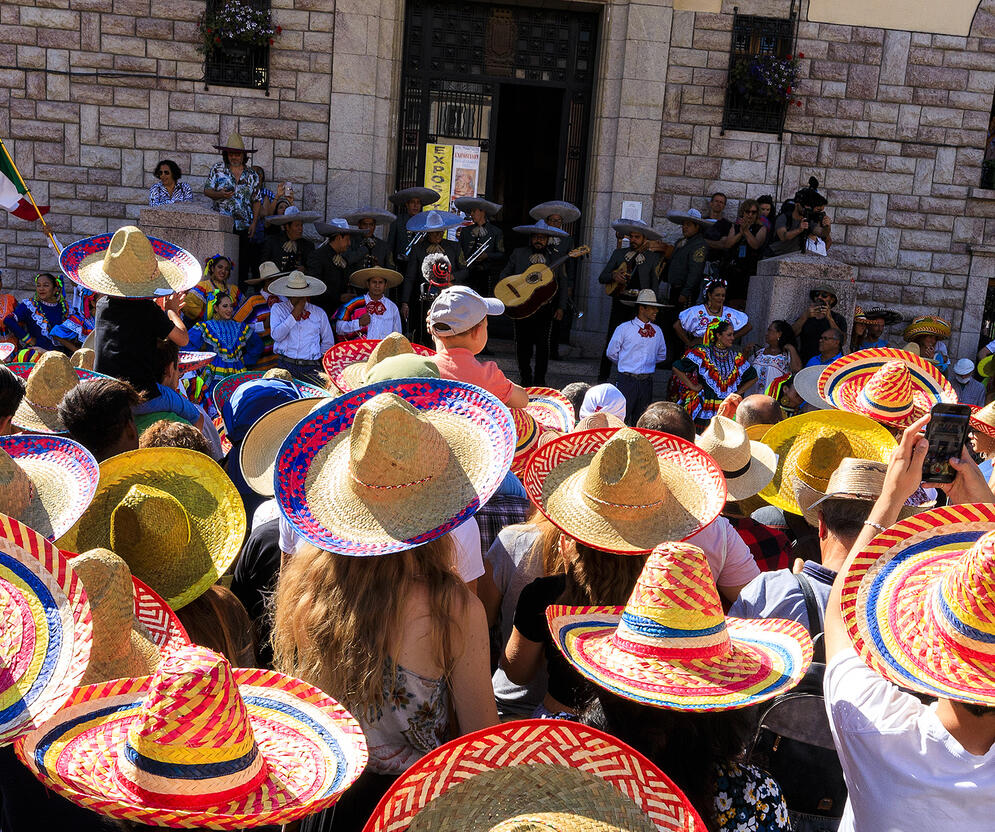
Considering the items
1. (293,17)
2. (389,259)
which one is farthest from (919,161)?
(293,17)

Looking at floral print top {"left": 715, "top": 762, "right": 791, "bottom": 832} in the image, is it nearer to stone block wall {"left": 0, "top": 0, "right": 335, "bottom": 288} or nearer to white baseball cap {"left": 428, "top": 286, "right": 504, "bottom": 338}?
A: white baseball cap {"left": 428, "top": 286, "right": 504, "bottom": 338}

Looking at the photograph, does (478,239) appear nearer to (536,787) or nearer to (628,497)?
(628,497)

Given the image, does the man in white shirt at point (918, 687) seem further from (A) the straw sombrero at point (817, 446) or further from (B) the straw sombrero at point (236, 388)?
(B) the straw sombrero at point (236, 388)

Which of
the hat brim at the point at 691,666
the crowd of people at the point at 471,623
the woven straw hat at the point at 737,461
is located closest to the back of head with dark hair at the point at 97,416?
the crowd of people at the point at 471,623

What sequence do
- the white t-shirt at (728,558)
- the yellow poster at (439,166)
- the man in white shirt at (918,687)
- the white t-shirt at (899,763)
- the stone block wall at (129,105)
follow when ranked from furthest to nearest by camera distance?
1. the yellow poster at (439,166)
2. the stone block wall at (129,105)
3. the white t-shirt at (728,558)
4. the white t-shirt at (899,763)
5. the man in white shirt at (918,687)

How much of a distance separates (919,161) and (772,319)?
4276 millimetres

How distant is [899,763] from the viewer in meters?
1.77

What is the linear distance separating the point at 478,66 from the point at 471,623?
12142mm

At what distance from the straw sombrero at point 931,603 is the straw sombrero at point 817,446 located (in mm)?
1943

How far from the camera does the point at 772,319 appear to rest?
10.6 m

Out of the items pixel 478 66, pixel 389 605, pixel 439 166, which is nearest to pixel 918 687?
pixel 389 605

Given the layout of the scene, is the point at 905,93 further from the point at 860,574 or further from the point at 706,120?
the point at 860,574

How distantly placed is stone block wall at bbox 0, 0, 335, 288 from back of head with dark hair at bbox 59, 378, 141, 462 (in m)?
9.56

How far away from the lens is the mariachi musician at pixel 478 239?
37.2ft
